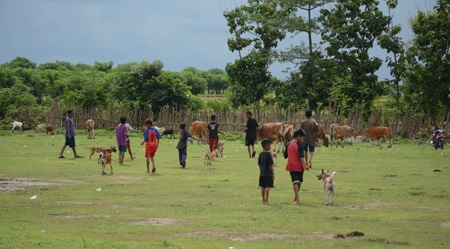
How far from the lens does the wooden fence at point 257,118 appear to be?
4422cm

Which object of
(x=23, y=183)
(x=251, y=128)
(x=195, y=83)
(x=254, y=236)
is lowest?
(x=254, y=236)

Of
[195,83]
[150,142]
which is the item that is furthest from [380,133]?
[195,83]

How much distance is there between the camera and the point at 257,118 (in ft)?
151

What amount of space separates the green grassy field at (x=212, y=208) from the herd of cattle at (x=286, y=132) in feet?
18.6

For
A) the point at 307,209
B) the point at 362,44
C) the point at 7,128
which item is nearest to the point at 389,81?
the point at 362,44

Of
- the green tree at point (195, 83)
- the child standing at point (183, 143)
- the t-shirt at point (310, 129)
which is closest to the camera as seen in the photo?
the t-shirt at point (310, 129)

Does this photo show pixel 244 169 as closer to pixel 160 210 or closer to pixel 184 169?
pixel 184 169

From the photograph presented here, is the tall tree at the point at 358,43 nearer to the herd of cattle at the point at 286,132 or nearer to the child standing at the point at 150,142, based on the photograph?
the herd of cattle at the point at 286,132

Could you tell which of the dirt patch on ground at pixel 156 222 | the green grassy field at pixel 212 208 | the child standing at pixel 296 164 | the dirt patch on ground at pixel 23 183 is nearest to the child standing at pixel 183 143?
the green grassy field at pixel 212 208

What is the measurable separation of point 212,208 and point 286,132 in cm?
1645

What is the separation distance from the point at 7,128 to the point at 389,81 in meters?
27.0

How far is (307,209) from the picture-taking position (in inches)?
574

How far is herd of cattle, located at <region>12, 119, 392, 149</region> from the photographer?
3145cm

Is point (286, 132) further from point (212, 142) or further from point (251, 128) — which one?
point (212, 142)
